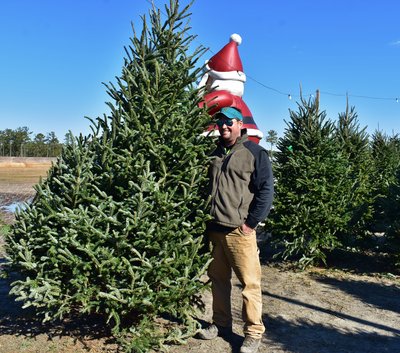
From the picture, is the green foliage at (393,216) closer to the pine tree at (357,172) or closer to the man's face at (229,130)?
the pine tree at (357,172)

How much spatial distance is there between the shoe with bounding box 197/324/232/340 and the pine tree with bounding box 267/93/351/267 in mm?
3008

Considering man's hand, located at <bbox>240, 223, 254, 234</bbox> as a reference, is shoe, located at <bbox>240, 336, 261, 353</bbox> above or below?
below

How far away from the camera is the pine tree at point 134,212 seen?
3469mm

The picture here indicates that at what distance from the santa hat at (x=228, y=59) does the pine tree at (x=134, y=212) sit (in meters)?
2.33

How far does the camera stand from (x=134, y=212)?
138 inches

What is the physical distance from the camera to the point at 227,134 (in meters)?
3.89

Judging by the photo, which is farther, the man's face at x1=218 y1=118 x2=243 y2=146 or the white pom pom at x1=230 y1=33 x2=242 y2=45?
the white pom pom at x1=230 y1=33 x2=242 y2=45

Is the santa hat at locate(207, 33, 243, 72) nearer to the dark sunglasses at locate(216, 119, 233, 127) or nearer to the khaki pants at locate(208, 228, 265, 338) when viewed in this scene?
the dark sunglasses at locate(216, 119, 233, 127)

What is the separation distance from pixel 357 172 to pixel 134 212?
24.4ft

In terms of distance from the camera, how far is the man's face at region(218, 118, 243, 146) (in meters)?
3.88

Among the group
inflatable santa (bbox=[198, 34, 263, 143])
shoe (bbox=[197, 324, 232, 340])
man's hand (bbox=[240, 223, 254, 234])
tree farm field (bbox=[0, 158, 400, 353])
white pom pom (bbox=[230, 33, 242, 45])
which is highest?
white pom pom (bbox=[230, 33, 242, 45])

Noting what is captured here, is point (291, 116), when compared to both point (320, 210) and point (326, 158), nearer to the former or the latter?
point (326, 158)

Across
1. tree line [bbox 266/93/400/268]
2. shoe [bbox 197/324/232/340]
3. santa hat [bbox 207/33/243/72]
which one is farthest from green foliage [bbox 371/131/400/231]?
shoe [bbox 197/324/232/340]

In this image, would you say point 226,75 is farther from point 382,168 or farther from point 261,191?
point 382,168
